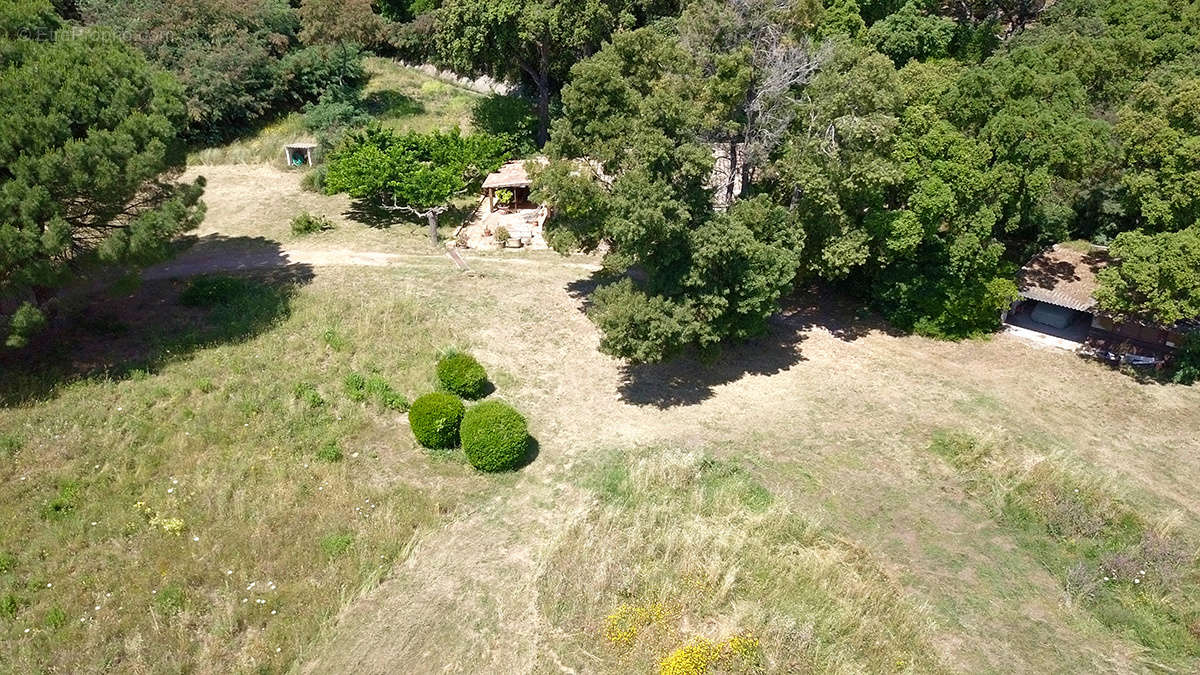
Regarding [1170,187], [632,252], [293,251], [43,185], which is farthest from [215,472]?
[1170,187]

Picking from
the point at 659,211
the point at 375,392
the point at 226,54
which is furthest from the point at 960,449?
the point at 226,54

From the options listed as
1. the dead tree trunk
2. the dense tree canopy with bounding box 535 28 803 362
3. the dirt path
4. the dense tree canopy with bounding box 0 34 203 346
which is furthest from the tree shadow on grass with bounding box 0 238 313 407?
the dense tree canopy with bounding box 535 28 803 362

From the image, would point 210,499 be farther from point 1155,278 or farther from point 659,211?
point 1155,278

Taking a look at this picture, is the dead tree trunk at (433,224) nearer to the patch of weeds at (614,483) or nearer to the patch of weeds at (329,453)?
the patch of weeds at (329,453)

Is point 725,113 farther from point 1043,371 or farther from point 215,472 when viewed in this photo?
point 215,472

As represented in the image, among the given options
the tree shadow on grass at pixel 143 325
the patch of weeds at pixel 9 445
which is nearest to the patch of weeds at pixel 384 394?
the tree shadow on grass at pixel 143 325
